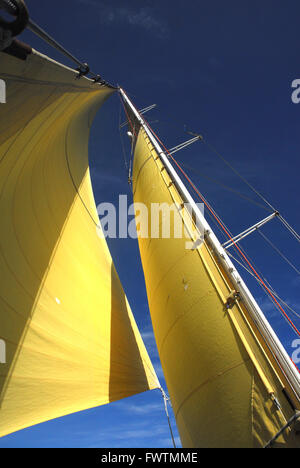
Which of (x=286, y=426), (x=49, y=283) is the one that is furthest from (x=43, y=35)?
(x=286, y=426)

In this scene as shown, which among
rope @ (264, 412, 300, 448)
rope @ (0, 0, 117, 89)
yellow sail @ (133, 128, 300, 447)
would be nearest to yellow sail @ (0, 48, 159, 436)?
rope @ (0, 0, 117, 89)

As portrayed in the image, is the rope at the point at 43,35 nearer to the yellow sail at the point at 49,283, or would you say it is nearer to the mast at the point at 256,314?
the yellow sail at the point at 49,283

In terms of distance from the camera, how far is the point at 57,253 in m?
4.27

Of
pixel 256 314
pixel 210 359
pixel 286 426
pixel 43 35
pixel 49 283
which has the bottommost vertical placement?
pixel 286 426

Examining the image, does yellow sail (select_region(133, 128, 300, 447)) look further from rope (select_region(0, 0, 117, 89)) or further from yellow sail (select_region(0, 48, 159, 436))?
rope (select_region(0, 0, 117, 89))

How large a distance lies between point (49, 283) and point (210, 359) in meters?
2.45

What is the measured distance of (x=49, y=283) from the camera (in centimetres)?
388

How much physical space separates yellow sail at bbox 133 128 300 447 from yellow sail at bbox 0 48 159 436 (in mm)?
1051

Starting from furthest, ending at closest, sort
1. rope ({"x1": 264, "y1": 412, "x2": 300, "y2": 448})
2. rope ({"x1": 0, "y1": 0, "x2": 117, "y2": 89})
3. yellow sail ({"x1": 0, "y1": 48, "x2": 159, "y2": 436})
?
yellow sail ({"x1": 0, "y1": 48, "x2": 159, "y2": 436})
rope ({"x1": 264, "y1": 412, "x2": 300, "y2": 448})
rope ({"x1": 0, "y1": 0, "x2": 117, "y2": 89})

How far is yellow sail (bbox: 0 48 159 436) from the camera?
2.93 metres

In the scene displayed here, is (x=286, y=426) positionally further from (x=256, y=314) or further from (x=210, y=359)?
(x=256, y=314)

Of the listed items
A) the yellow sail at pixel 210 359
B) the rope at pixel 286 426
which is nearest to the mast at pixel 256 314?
the yellow sail at pixel 210 359

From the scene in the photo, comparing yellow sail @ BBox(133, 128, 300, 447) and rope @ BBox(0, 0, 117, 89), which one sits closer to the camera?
rope @ BBox(0, 0, 117, 89)

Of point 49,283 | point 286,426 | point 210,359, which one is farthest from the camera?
point 49,283
